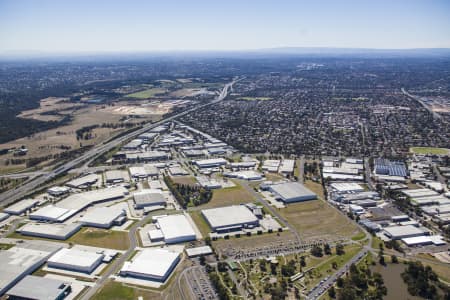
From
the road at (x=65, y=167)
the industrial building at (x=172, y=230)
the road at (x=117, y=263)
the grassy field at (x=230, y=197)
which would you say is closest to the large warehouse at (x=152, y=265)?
the road at (x=117, y=263)

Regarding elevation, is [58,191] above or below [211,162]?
below

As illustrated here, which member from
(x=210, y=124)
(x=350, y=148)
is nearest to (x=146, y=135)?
(x=210, y=124)

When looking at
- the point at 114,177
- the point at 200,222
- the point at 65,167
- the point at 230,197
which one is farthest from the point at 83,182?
the point at 200,222

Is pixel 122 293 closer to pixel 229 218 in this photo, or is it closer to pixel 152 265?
pixel 152 265

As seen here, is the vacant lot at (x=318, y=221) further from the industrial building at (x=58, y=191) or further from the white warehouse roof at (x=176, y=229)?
the industrial building at (x=58, y=191)

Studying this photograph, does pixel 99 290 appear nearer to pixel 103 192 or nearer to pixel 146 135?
pixel 103 192

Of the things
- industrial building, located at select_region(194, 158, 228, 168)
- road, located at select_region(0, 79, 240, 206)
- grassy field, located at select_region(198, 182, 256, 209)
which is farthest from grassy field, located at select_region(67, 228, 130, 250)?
industrial building, located at select_region(194, 158, 228, 168)

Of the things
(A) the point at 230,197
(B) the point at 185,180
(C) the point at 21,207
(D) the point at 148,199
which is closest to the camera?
(C) the point at 21,207
